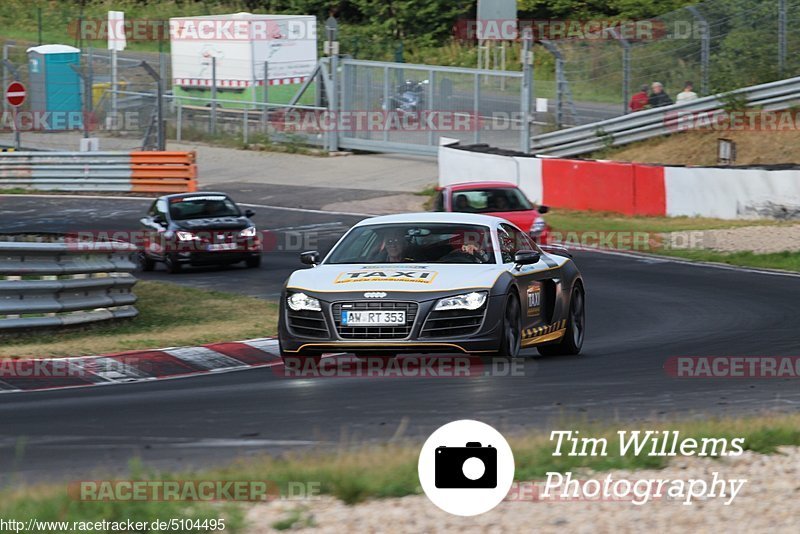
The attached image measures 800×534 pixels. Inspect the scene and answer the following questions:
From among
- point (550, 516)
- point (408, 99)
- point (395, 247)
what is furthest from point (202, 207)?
point (550, 516)

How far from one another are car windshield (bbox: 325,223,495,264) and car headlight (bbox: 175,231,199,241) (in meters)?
11.1

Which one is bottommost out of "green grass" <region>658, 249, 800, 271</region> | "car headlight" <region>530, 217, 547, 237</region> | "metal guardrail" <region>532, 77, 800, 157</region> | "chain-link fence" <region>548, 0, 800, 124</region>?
"green grass" <region>658, 249, 800, 271</region>

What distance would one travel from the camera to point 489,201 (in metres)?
20.9

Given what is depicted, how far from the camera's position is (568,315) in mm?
12812

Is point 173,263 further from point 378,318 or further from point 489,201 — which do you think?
point 378,318

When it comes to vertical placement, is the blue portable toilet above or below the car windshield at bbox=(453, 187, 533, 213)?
above

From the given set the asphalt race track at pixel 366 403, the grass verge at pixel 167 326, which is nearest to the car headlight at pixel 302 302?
the asphalt race track at pixel 366 403

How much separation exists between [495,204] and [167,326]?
6.80 m

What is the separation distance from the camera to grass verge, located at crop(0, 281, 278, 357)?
13.4 metres

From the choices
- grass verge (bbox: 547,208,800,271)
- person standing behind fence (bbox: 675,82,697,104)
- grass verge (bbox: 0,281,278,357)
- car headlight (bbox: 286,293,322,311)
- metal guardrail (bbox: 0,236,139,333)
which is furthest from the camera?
person standing behind fence (bbox: 675,82,697,104)

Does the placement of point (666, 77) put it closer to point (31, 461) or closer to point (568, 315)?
point (568, 315)

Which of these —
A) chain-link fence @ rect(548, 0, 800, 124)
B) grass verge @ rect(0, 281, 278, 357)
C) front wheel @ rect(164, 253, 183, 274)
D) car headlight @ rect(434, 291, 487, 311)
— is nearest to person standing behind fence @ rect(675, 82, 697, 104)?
chain-link fence @ rect(548, 0, 800, 124)

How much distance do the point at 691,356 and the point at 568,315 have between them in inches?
46.7

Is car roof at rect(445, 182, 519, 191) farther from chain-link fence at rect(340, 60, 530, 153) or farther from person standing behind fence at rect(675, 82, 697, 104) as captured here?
chain-link fence at rect(340, 60, 530, 153)
